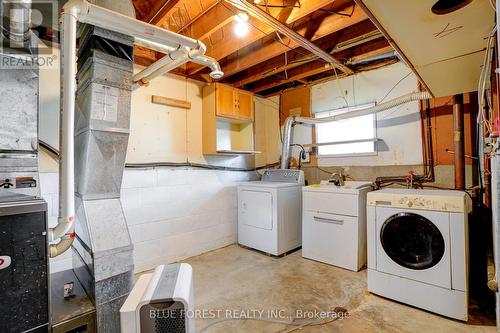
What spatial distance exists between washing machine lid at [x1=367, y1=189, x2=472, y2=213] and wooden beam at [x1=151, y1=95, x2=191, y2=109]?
8.03 feet

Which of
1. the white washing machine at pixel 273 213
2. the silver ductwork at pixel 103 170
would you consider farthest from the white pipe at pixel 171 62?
the white washing machine at pixel 273 213

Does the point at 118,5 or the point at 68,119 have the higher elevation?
the point at 118,5

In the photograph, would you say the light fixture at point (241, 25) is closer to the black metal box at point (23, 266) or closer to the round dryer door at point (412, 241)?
the black metal box at point (23, 266)

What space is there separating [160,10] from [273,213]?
2.41 meters

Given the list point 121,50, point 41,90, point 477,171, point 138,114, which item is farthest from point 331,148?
point 41,90

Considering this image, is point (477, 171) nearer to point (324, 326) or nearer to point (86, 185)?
point (324, 326)

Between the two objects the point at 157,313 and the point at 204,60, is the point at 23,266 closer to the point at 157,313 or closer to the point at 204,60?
the point at 157,313

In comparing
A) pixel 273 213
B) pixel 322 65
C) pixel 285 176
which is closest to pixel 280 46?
pixel 322 65

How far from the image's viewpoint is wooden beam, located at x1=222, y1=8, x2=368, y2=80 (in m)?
2.05

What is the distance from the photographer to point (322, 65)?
3043 millimetres

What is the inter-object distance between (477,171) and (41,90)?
4213 mm

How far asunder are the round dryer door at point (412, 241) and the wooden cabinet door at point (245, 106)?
236 cm

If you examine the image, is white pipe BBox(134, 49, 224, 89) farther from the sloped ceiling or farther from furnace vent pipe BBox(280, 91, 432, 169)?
furnace vent pipe BBox(280, 91, 432, 169)

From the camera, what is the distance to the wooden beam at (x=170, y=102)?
2.87m
